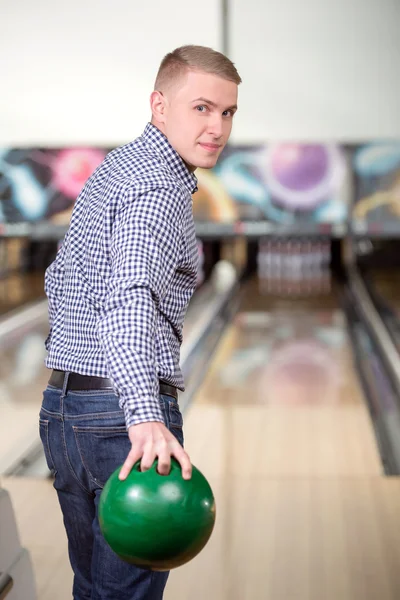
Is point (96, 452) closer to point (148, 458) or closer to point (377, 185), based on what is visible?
point (148, 458)

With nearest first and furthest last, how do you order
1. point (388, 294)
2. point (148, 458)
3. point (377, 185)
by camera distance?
point (148, 458) < point (388, 294) < point (377, 185)

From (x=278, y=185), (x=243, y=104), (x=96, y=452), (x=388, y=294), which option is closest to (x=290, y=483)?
(x=96, y=452)

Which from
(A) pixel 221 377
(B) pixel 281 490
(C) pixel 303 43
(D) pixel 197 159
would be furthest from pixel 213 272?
(D) pixel 197 159

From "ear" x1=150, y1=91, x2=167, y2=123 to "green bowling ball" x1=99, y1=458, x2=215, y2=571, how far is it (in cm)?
52

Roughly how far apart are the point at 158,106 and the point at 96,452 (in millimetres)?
526

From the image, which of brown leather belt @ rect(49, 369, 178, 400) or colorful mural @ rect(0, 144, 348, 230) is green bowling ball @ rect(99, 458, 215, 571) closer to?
brown leather belt @ rect(49, 369, 178, 400)

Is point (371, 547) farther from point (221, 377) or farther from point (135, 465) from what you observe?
point (221, 377)

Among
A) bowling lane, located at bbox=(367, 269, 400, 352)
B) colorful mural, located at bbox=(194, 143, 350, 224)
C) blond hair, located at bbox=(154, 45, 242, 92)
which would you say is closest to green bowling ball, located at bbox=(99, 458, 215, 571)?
blond hair, located at bbox=(154, 45, 242, 92)

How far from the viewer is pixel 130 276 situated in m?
1.27

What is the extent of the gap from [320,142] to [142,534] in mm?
6964

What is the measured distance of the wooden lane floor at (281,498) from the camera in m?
2.29

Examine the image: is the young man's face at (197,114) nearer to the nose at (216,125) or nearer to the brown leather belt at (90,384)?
the nose at (216,125)

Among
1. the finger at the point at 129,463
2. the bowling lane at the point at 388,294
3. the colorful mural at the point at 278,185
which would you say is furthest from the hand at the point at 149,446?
the colorful mural at the point at 278,185

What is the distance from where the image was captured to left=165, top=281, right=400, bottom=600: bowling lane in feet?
7.55
